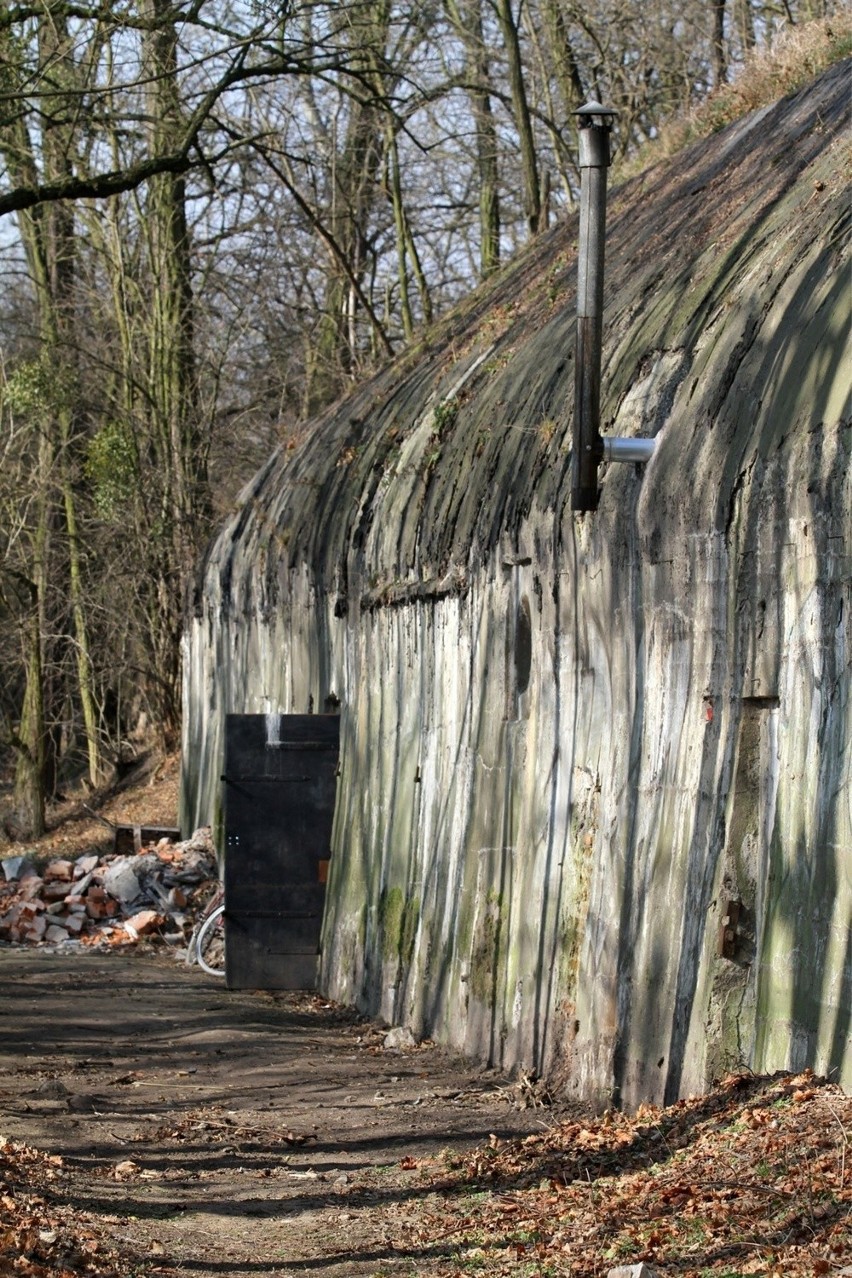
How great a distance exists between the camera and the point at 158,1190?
6.99m

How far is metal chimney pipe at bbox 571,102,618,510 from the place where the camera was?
24.9 feet

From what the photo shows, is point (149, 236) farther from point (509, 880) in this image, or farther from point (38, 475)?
point (509, 880)

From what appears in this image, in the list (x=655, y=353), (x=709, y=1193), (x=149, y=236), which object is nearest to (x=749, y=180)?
(x=655, y=353)

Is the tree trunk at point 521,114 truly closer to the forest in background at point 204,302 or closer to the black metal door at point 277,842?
the forest in background at point 204,302

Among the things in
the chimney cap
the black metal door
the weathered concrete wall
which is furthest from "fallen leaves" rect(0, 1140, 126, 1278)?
the black metal door

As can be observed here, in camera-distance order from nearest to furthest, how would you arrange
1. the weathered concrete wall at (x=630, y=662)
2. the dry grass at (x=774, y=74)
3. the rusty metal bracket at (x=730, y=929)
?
the weathered concrete wall at (x=630, y=662) → the rusty metal bracket at (x=730, y=929) → the dry grass at (x=774, y=74)

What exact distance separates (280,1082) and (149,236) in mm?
17149

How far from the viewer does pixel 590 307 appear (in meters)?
7.57

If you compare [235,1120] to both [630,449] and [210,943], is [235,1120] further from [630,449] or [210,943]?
[210,943]

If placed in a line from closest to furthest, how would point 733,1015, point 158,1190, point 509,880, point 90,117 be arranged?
1. point 733,1015
2. point 158,1190
3. point 509,880
4. point 90,117

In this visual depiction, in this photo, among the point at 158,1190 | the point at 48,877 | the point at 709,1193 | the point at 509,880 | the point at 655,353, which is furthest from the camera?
the point at 48,877

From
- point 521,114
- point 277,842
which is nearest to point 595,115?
point 277,842

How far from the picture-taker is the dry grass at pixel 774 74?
35.4 ft

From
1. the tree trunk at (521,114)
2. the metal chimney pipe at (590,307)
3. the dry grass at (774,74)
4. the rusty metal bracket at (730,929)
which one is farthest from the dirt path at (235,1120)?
the tree trunk at (521,114)
